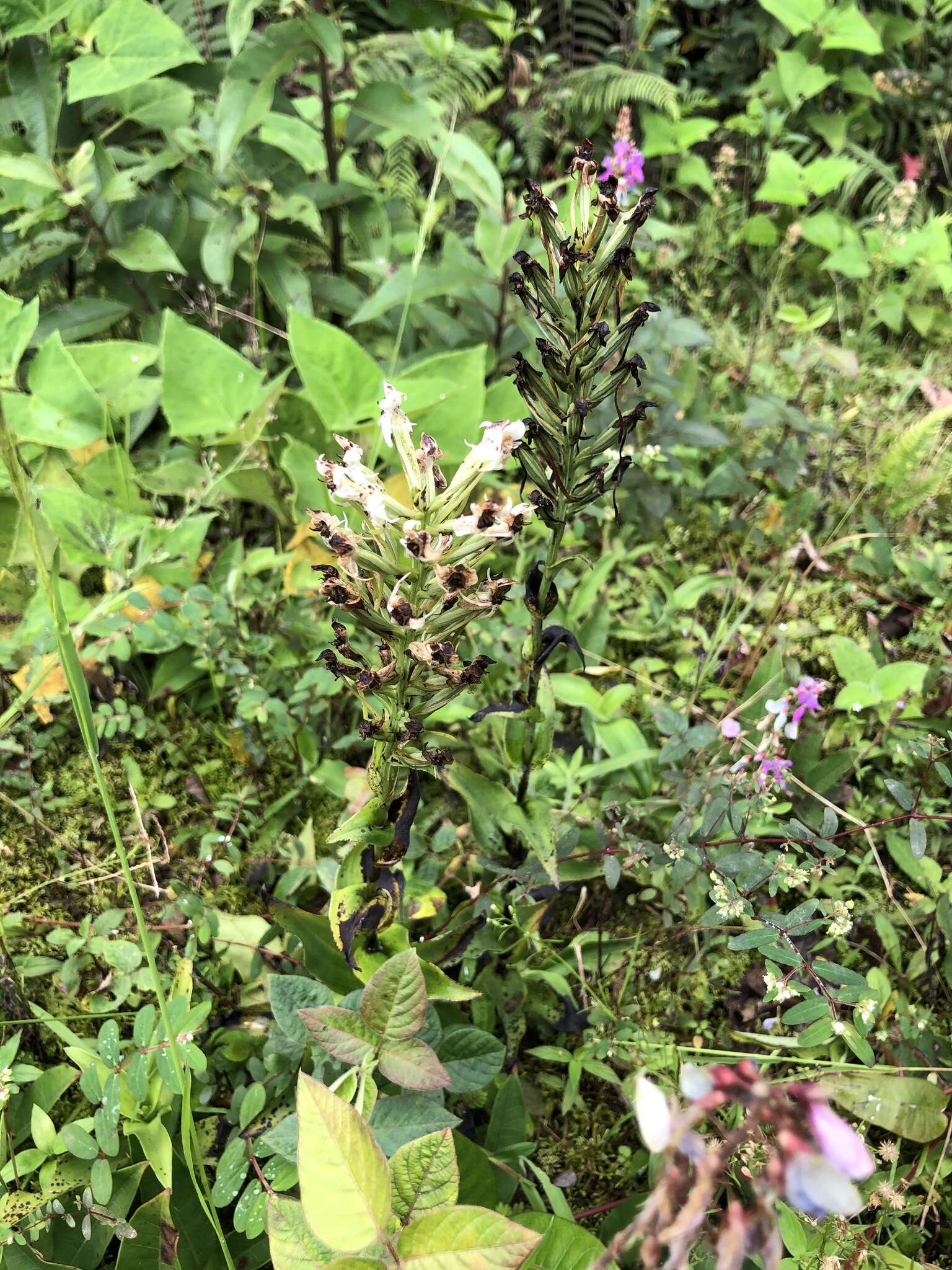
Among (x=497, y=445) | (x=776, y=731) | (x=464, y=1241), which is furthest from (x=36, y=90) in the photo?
(x=464, y=1241)

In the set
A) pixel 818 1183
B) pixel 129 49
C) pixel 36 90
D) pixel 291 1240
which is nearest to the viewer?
pixel 818 1183

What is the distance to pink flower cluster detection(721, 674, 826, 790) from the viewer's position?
1710 millimetres

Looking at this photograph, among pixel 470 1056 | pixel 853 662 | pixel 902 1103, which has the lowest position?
pixel 902 1103

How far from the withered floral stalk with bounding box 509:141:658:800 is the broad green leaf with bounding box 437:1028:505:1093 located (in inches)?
25.6

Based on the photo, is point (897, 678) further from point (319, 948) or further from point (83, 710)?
point (83, 710)

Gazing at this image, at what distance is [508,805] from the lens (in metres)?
1.62

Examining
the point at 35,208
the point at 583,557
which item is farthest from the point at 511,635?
the point at 35,208

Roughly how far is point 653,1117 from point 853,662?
193cm

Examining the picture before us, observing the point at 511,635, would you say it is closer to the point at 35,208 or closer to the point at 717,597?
the point at 717,597

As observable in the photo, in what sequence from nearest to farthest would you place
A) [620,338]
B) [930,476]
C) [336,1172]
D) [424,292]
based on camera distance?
[336,1172]
[620,338]
[424,292]
[930,476]

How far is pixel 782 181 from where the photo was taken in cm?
388

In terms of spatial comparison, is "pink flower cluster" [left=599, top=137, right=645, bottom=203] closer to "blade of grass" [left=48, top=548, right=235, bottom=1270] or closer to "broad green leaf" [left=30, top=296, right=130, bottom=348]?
"broad green leaf" [left=30, top=296, right=130, bottom=348]

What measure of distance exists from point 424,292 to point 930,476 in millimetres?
1759

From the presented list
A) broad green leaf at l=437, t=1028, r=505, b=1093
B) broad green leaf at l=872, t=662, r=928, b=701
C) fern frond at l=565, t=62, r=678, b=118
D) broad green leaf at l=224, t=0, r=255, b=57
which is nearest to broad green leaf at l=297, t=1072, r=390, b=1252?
broad green leaf at l=437, t=1028, r=505, b=1093
